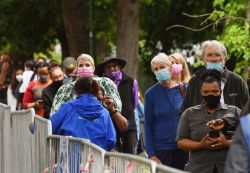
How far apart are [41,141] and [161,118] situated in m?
1.44

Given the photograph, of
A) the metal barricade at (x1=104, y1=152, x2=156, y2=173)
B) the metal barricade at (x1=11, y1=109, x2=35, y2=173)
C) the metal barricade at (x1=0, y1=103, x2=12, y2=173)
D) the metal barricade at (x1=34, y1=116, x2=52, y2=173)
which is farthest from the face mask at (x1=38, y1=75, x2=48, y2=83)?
the metal barricade at (x1=104, y1=152, x2=156, y2=173)

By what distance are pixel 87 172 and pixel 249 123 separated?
8.25 ft

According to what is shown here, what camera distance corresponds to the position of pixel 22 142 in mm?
13406

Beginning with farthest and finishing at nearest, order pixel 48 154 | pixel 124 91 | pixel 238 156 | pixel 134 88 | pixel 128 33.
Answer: pixel 128 33
pixel 134 88
pixel 124 91
pixel 48 154
pixel 238 156

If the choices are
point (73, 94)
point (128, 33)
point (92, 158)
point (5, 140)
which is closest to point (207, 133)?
point (92, 158)

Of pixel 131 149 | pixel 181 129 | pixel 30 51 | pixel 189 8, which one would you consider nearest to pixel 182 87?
pixel 131 149

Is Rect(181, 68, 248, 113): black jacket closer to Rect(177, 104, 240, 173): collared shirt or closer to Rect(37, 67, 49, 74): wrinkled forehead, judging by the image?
Rect(177, 104, 240, 173): collared shirt

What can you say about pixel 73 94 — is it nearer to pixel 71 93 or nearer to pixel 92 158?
pixel 71 93

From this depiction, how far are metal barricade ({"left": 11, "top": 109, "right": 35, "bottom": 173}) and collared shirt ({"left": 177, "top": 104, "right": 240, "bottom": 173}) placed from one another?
9.71 feet

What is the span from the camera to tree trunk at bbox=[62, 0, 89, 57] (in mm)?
28297

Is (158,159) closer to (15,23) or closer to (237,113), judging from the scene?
(237,113)

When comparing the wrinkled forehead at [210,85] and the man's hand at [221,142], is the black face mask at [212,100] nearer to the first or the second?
the wrinkled forehead at [210,85]

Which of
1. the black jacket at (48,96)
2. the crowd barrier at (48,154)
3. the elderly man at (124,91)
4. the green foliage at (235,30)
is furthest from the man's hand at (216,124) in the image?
the green foliage at (235,30)

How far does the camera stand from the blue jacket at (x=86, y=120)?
448 inches
